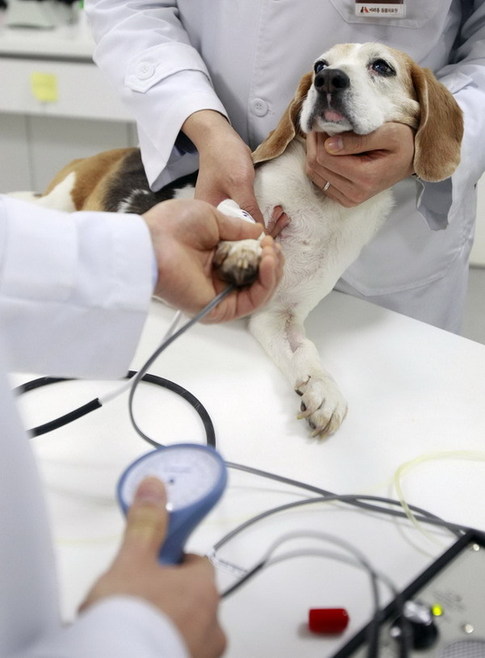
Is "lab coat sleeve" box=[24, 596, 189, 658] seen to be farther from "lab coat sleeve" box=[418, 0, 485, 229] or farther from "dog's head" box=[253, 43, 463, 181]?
"lab coat sleeve" box=[418, 0, 485, 229]

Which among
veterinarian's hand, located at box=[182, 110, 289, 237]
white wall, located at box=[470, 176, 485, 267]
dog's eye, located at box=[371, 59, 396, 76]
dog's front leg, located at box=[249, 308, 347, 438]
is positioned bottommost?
white wall, located at box=[470, 176, 485, 267]

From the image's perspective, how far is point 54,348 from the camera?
71 cm

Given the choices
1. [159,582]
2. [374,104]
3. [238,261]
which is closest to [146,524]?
[159,582]

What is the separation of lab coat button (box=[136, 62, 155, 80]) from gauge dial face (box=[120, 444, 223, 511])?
2.96 ft

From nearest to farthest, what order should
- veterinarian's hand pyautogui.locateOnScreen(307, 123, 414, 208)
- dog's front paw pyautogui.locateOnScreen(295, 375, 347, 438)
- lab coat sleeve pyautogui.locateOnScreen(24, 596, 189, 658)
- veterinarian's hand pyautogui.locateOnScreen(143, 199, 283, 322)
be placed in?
1. lab coat sleeve pyautogui.locateOnScreen(24, 596, 189, 658)
2. veterinarian's hand pyautogui.locateOnScreen(143, 199, 283, 322)
3. dog's front paw pyautogui.locateOnScreen(295, 375, 347, 438)
4. veterinarian's hand pyautogui.locateOnScreen(307, 123, 414, 208)

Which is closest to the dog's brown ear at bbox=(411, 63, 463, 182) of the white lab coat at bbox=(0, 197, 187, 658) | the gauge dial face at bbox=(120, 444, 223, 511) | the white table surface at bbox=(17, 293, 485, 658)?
the white table surface at bbox=(17, 293, 485, 658)

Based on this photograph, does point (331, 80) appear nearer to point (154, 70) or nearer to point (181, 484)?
point (154, 70)

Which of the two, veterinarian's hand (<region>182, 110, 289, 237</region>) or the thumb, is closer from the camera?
the thumb

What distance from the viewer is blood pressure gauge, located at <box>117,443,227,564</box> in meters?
0.49

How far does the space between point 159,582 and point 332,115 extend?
85 centimetres

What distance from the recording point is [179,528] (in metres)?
0.49

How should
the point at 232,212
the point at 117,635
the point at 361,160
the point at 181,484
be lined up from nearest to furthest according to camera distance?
the point at 117,635 → the point at 181,484 → the point at 232,212 → the point at 361,160

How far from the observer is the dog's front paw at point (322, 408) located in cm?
87

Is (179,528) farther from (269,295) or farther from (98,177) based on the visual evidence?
(98,177)
